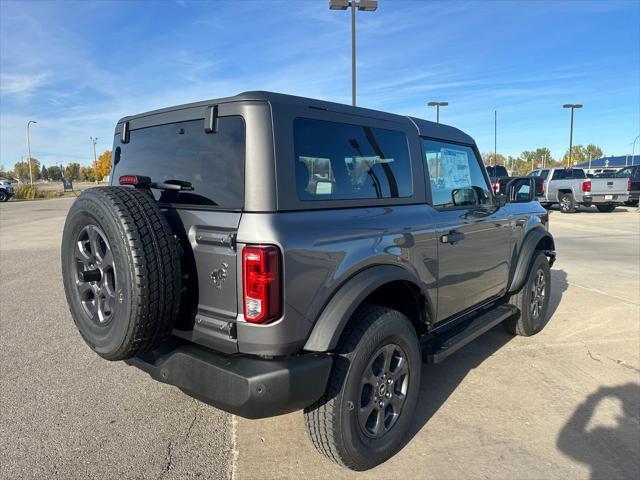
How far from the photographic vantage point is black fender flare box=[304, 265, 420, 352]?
91.0 inches

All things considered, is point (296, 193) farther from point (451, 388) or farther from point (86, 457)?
point (451, 388)

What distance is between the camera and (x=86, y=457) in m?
2.73

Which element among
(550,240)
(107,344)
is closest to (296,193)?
(107,344)

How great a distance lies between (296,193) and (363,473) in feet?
5.30

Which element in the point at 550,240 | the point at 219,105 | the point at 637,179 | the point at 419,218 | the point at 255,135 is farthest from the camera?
the point at 637,179

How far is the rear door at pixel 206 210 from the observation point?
227cm

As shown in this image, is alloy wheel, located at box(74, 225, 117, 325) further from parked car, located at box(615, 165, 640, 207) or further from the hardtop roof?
parked car, located at box(615, 165, 640, 207)

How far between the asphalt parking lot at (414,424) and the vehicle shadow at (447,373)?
0.01 meters

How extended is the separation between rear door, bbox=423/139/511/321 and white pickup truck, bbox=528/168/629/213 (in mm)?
14936

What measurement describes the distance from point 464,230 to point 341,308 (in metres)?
1.56

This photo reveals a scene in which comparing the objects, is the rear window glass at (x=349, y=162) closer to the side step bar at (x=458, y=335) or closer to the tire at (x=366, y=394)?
the tire at (x=366, y=394)

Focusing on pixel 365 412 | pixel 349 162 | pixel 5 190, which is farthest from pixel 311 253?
pixel 5 190

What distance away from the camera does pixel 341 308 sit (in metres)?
2.37

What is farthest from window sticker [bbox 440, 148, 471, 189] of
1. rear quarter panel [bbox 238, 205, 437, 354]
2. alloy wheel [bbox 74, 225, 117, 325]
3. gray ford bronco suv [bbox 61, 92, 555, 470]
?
alloy wheel [bbox 74, 225, 117, 325]
